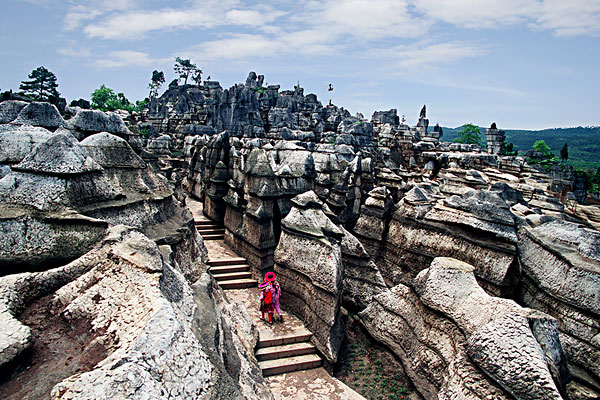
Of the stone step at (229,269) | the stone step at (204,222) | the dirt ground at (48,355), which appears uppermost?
the dirt ground at (48,355)

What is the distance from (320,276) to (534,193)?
1045cm

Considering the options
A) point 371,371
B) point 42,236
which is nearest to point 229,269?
point 371,371

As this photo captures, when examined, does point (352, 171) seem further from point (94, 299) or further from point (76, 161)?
point (94, 299)

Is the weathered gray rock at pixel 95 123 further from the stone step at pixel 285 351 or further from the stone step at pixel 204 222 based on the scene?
the stone step at pixel 204 222

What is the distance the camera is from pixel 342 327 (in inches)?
252

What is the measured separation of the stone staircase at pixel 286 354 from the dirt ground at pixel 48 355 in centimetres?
407

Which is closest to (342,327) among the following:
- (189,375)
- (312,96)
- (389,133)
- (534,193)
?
(189,375)

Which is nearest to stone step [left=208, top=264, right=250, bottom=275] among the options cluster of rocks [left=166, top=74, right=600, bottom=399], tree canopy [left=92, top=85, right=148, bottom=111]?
cluster of rocks [left=166, top=74, right=600, bottom=399]

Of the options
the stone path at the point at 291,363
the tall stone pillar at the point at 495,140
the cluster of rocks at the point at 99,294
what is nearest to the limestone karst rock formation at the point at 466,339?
the stone path at the point at 291,363

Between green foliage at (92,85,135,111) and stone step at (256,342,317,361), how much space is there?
5619cm

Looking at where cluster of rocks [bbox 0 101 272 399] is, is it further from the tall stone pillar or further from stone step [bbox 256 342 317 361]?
the tall stone pillar

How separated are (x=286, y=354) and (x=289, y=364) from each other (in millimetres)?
213

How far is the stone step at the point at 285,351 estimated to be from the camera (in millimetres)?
5789

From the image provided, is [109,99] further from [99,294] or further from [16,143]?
[99,294]
